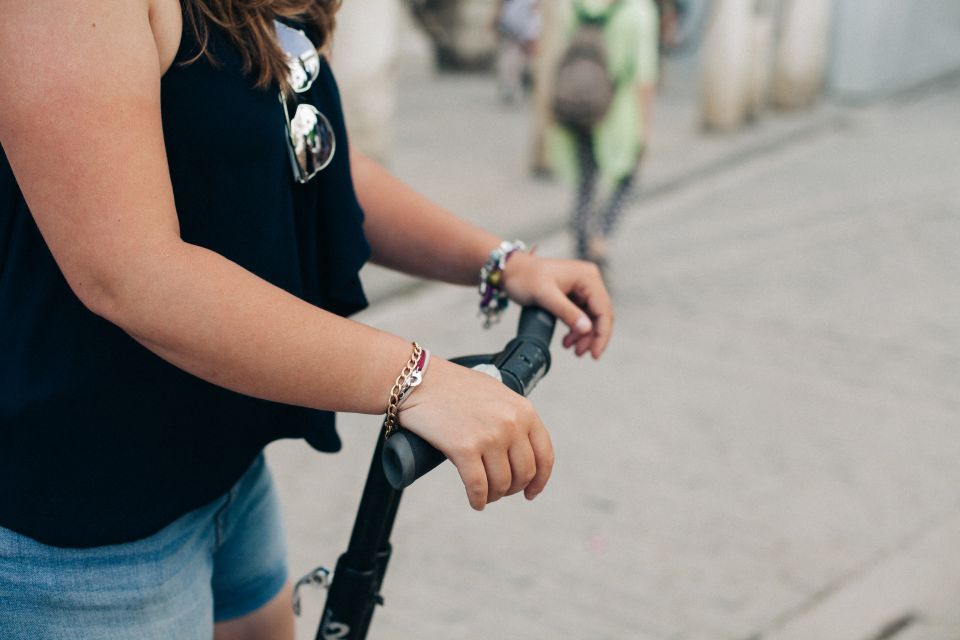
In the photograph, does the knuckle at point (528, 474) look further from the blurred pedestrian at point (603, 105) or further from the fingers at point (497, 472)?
the blurred pedestrian at point (603, 105)

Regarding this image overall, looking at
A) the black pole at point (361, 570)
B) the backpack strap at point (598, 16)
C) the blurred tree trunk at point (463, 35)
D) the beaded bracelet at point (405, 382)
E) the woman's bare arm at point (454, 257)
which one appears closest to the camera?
the beaded bracelet at point (405, 382)

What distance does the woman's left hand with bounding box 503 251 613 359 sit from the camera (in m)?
1.61

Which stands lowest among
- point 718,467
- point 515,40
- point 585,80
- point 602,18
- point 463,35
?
point 463,35

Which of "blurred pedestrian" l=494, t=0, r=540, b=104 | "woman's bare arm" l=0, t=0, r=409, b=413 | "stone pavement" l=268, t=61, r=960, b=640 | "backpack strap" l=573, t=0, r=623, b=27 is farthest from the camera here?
"blurred pedestrian" l=494, t=0, r=540, b=104

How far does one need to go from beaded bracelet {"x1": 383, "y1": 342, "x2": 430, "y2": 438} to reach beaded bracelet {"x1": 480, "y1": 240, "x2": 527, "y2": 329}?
0.50m

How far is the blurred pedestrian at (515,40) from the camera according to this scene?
1162 cm

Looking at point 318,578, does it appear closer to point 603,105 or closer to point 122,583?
point 122,583

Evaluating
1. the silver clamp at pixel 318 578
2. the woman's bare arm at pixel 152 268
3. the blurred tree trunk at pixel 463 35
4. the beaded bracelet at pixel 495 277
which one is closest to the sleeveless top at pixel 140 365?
the woman's bare arm at pixel 152 268

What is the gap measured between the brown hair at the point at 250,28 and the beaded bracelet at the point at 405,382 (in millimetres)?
341

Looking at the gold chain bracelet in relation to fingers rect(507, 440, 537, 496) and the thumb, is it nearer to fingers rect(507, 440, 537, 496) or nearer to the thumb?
fingers rect(507, 440, 537, 496)

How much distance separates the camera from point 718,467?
423 centimetres

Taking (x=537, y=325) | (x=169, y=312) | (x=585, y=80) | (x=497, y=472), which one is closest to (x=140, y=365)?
(x=169, y=312)

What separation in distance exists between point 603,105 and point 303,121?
470 cm

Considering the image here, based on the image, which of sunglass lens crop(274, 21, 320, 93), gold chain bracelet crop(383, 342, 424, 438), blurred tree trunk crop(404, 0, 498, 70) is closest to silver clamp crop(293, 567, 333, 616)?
gold chain bracelet crop(383, 342, 424, 438)
